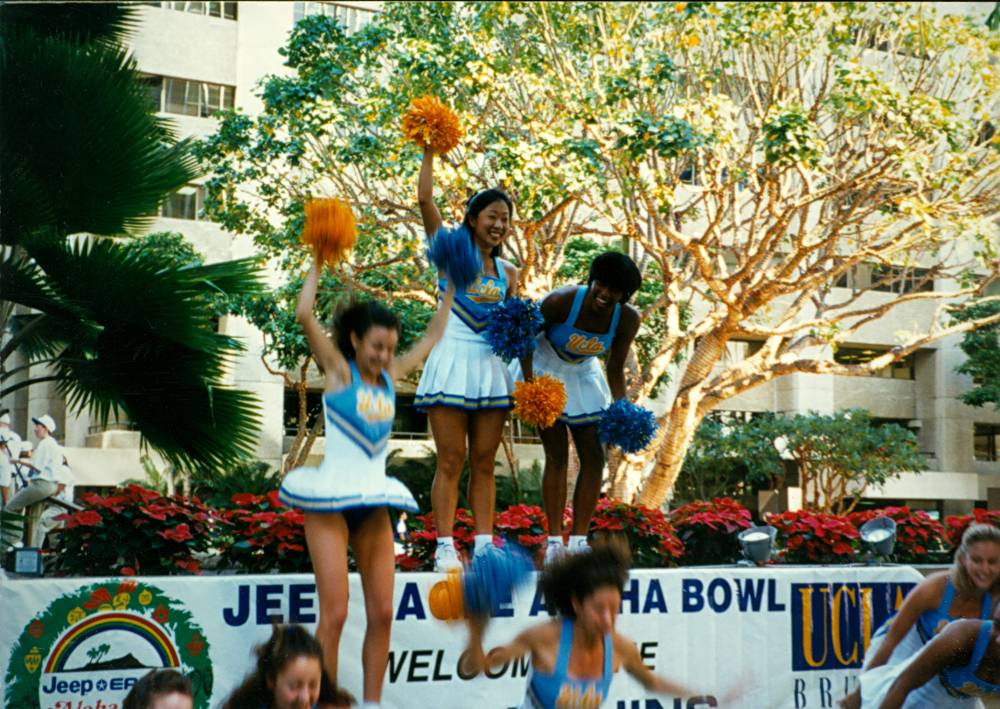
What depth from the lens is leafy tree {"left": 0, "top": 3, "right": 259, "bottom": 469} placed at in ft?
21.2

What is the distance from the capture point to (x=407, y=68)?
13.5m

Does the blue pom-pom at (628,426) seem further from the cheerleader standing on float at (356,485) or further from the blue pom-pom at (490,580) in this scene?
the blue pom-pom at (490,580)

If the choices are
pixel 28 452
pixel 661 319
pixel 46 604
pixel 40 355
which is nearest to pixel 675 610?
pixel 46 604

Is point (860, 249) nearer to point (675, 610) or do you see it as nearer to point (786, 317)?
point (786, 317)

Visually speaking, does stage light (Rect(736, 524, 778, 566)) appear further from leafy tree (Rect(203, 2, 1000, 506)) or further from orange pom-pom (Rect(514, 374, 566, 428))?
leafy tree (Rect(203, 2, 1000, 506))

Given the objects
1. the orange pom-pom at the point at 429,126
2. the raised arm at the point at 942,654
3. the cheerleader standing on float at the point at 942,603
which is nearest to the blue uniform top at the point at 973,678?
the raised arm at the point at 942,654

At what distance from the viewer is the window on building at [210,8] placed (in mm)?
24344

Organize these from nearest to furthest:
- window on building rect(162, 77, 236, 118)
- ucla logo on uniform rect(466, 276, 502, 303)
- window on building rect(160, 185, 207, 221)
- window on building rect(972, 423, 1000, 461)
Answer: ucla logo on uniform rect(466, 276, 502, 303) → window on building rect(972, 423, 1000, 461) → window on building rect(160, 185, 207, 221) → window on building rect(162, 77, 236, 118)

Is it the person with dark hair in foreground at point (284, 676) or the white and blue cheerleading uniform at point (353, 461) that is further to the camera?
the white and blue cheerleading uniform at point (353, 461)

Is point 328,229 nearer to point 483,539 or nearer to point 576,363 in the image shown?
point 483,539

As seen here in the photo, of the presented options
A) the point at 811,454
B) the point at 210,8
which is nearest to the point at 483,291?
the point at 811,454

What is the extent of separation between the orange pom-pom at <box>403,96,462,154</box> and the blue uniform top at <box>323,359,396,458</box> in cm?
125

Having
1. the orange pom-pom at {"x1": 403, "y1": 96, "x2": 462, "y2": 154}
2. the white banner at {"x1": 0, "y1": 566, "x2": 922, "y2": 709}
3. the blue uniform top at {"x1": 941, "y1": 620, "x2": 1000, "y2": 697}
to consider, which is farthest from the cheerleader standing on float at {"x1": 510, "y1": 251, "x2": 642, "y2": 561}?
the blue uniform top at {"x1": 941, "y1": 620, "x2": 1000, "y2": 697}

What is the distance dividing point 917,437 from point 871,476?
112 cm
